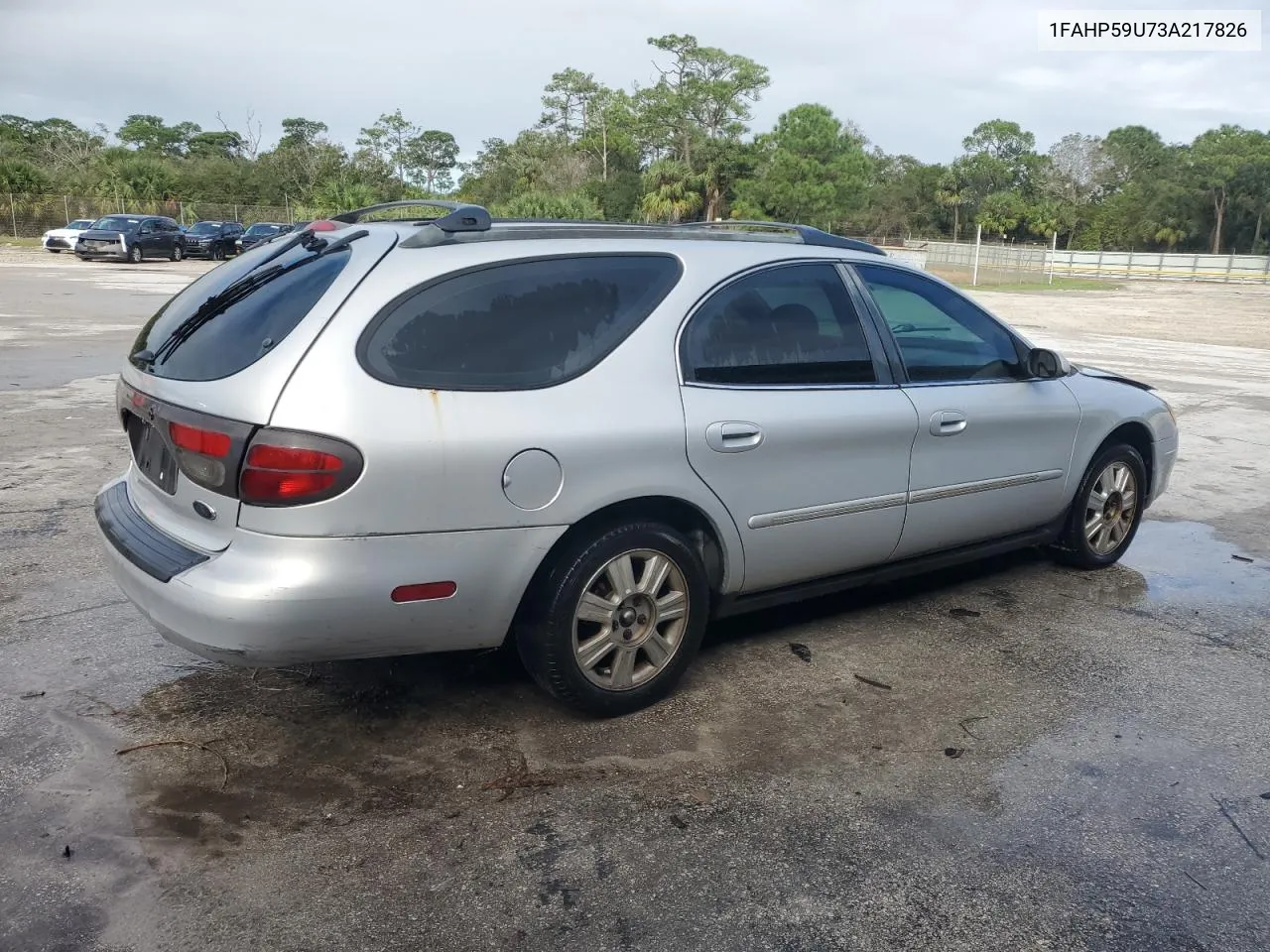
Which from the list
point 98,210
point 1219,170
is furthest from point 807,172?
point 98,210

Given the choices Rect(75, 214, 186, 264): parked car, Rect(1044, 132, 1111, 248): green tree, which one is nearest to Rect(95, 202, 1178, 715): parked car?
Rect(75, 214, 186, 264): parked car

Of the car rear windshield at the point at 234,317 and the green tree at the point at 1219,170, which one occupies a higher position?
the green tree at the point at 1219,170

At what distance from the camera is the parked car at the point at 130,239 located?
121 feet

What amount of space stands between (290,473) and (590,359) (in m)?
1.05

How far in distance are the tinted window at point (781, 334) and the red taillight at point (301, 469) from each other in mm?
1275

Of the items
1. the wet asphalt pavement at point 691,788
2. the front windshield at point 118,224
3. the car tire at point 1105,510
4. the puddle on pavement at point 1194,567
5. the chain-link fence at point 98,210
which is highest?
the chain-link fence at point 98,210

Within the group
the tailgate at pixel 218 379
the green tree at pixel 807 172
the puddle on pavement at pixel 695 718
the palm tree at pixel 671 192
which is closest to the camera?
the tailgate at pixel 218 379

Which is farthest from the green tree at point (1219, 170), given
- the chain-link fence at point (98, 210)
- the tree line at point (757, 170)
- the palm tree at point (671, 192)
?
the chain-link fence at point (98, 210)

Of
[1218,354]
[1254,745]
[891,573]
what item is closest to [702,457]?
[891,573]

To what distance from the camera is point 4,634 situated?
174 inches

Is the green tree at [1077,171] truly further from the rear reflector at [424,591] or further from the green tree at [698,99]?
the rear reflector at [424,591]

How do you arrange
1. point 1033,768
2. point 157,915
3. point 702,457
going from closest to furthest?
point 157,915 → point 1033,768 → point 702,457

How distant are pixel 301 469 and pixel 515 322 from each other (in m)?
0.85

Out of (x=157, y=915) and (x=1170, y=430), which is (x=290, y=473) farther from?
(x=1170, y=430)
